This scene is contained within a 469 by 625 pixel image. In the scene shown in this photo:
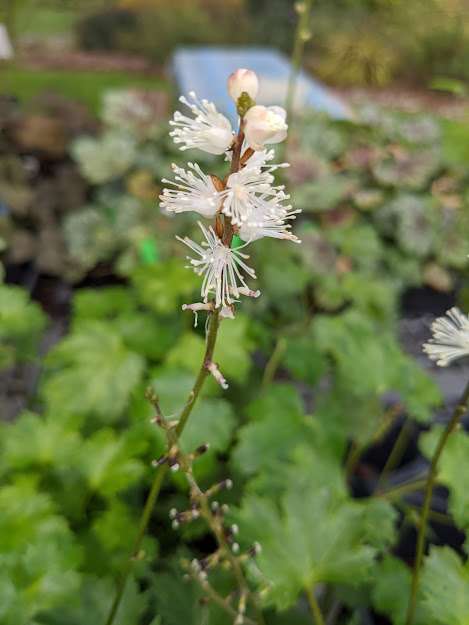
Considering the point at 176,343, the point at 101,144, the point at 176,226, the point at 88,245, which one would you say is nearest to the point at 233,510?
the point at 176,343

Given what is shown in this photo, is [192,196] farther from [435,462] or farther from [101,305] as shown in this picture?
[101,305]

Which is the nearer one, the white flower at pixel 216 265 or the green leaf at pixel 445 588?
the white flower at pixel 216 265

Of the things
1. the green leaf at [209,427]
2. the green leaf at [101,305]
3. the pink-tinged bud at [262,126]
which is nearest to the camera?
the pink-tinged bud at [262,126]

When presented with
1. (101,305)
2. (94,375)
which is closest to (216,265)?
(94,375)

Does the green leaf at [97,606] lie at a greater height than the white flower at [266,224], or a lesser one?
lesser

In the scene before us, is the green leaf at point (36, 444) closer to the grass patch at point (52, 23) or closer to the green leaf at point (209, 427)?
the green leaf at point (209, 427)

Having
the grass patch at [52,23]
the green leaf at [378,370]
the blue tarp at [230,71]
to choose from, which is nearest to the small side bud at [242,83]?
the green leaf at [378,370]

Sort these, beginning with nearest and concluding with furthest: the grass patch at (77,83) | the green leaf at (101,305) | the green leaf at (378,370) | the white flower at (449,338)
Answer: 1. the white flower at (449,338)
2. the green leaf at (378,370)
3. the green leaf at (101,305)
4. the grass patch at (77,83)

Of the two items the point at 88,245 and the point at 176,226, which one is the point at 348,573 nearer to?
the point at 176,226
